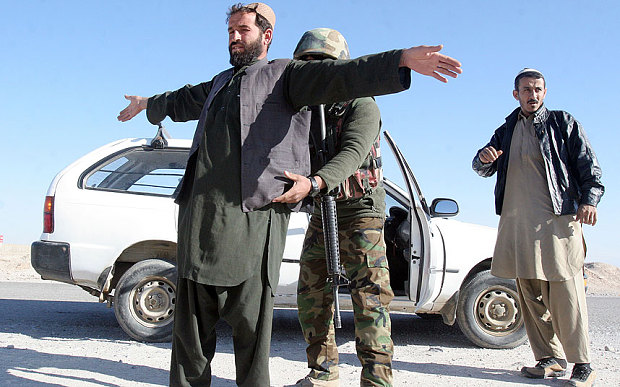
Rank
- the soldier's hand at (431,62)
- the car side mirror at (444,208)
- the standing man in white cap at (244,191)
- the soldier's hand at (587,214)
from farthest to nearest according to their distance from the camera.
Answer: the car side mirror at (444,208)
the soldier's hand at (587,214)
the standing man in white cap at (244,191)
the soldier's hand at (431,62)

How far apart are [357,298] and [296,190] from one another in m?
0.97

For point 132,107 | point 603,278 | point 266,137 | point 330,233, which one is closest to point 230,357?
point 330,233

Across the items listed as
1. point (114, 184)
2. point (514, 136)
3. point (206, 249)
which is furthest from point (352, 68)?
point (114, 184)

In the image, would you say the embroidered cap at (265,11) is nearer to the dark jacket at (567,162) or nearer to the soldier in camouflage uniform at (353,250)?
the soldier in camouflage uniform at (353,250)

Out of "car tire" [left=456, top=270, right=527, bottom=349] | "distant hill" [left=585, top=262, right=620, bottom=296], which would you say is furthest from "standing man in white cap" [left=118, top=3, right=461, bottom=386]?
"distant hill" [left=585, top=262, right=620, bottom=296]

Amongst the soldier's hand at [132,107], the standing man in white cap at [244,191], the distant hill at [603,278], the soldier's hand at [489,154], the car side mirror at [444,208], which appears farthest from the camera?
the distant hill at [603,278]

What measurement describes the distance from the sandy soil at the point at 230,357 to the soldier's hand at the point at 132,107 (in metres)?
1.64

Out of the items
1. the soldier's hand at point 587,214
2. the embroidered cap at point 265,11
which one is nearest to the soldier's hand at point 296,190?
the embroidered cap at point 265,11

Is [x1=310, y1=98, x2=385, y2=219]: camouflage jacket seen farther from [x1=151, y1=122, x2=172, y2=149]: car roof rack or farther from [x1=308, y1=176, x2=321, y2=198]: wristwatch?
[x1=151, y1=122, x2=172, y2=149]: car roof rack

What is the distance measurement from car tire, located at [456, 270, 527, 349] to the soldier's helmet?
2.75 m

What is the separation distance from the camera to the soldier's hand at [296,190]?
2434 millimetres

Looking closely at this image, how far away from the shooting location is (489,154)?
13.0ft

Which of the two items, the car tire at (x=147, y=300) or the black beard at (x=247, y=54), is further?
the car tire at (x=147, y=300)

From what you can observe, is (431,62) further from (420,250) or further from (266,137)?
(420,250)
